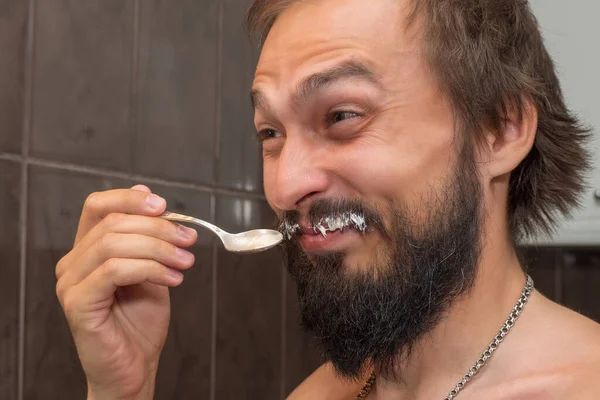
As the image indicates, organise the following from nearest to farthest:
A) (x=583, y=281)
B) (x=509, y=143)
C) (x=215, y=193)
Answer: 1. (x=509, y=143)
2. (x=215, y=193)
3. (x=583, y=281)

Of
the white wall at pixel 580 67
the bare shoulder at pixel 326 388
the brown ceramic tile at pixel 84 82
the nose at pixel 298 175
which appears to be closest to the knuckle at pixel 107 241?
the nose at pixel 298 175

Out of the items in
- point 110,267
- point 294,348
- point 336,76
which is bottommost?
point 294,348

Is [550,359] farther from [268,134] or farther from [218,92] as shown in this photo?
[218,92]

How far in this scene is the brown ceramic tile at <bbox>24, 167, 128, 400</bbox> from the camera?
41.3 inches

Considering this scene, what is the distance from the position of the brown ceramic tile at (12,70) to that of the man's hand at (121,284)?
8.6 inches

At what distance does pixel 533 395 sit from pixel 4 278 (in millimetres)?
698

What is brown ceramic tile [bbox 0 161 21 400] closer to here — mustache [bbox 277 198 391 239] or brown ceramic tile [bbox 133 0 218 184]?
brown ceramic tile [bbox 133 0 218 184]

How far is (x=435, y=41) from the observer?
34.7 inches

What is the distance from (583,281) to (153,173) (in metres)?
1.08

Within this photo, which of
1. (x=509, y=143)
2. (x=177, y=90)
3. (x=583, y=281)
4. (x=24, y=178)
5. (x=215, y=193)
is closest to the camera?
(x=509, y=143)

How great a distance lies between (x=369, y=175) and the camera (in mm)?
831

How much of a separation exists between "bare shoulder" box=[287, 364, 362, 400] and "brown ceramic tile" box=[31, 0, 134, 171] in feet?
1.51

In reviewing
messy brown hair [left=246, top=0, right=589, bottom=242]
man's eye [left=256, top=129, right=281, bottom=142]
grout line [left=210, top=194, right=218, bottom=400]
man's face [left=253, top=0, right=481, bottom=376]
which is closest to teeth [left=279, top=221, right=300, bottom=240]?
man's face [left=253, top=0, right=481, bottom=376]

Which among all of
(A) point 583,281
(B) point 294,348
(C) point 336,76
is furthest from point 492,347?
(A) point 583,281
